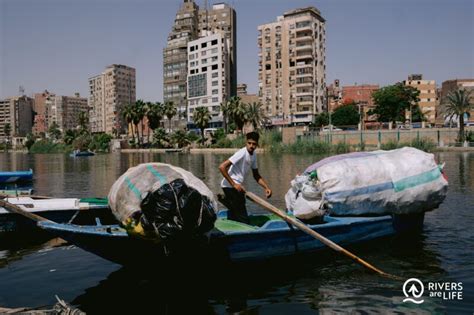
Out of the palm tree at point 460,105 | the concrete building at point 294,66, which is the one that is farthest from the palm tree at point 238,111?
the palm tree at point 460,105

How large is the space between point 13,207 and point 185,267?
3.29 meters

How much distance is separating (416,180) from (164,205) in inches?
244

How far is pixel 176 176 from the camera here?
7535mm

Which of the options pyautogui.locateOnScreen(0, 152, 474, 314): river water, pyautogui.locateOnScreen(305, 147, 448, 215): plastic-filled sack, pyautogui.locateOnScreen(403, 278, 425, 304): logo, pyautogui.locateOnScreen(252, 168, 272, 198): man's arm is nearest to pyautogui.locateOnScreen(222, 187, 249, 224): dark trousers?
pyautogui.locateOnScreen(252, 168, 272, 198): man's arm

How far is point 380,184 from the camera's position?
10.1m

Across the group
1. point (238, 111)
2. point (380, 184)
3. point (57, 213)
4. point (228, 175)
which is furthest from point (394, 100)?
point (228, 175)

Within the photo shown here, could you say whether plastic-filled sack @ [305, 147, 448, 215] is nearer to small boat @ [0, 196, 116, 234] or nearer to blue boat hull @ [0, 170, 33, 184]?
small boat @ [0, 196, 116, 234]

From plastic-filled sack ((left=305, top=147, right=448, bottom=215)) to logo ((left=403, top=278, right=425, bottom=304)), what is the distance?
223cm

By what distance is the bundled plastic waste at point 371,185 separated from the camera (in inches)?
390

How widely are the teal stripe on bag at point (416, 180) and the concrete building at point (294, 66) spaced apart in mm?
88465

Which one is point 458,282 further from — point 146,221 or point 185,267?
point 146,221

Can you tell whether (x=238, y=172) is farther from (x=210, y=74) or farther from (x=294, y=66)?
(x=210, y=74)

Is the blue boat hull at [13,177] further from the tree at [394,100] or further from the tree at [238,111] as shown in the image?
the tree at [394,100]

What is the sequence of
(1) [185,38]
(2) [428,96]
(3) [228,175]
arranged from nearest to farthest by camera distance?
(3) [228,175]
(2) [428,96]
(1) [185,38]
